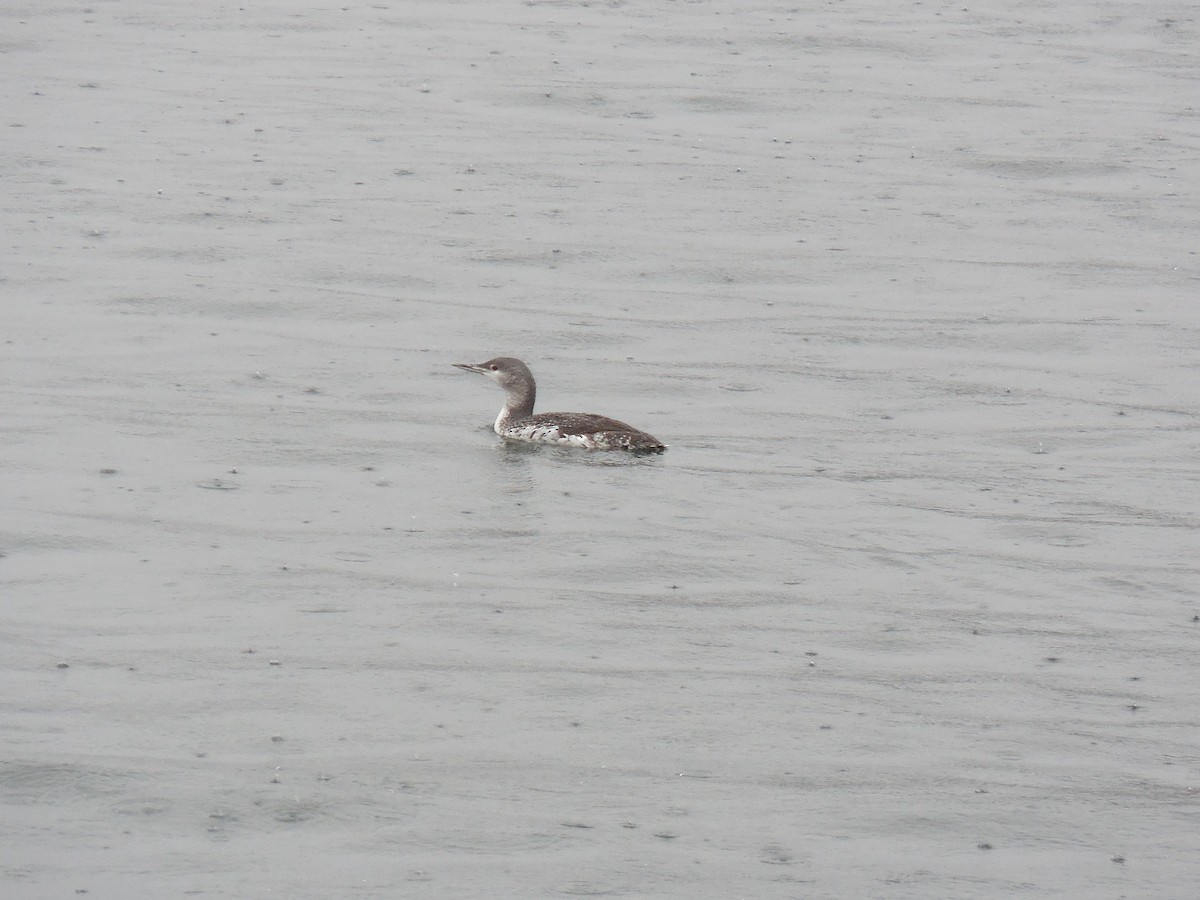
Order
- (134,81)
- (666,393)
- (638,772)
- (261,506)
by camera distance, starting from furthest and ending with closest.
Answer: (134,81), (666,393), (261,506), (638,772)

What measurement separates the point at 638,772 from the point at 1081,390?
6.61 metres

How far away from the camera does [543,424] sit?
12977 millimetres

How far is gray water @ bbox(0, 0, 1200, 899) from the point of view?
8.39 meters

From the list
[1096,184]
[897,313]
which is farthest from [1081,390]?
[1096,184]

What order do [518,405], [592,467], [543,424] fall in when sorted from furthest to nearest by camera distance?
[518,405] → [543,424] → [592,467]

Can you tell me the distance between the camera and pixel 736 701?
9.41 meters

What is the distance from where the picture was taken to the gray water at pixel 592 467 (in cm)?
839

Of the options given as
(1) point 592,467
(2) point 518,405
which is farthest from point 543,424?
(1) point 592,467

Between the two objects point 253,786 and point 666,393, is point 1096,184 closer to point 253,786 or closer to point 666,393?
point 666,393

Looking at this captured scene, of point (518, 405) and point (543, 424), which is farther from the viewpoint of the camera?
point (518, 405)

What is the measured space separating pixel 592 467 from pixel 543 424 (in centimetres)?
50

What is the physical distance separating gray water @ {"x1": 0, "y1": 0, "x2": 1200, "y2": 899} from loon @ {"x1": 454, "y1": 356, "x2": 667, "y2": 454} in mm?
136

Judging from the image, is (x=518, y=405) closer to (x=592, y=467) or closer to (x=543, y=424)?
(x=543, y=424)

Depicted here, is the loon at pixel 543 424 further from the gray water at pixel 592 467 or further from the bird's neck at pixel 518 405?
the gray water at pixel 592 467
